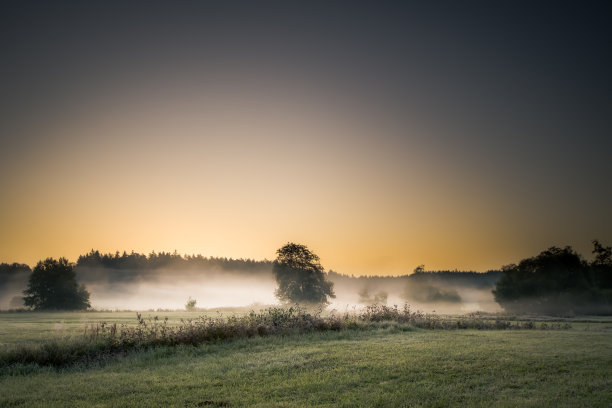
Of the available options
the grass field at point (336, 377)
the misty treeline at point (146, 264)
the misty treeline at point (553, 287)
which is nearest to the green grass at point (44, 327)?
the grass field at point (336, 377)

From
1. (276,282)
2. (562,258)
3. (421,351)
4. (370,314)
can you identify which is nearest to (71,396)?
→ (421,351)

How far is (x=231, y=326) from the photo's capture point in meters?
16.8

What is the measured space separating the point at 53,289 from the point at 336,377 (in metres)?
64.1

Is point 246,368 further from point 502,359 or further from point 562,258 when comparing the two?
point 562,258

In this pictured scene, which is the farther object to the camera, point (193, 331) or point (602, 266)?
point (602, 266)

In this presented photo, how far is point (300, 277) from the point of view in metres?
56.2

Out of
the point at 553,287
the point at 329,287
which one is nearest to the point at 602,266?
the point at 553,287

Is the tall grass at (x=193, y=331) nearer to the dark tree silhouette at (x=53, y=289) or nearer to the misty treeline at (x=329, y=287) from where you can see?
the misty treeline at (x=329, y=287)

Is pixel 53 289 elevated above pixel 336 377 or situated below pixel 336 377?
above

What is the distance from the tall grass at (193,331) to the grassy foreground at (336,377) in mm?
883

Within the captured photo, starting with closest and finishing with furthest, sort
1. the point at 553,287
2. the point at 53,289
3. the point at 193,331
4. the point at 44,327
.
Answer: the point at 193,331
the point at 44,327
the point at 53,289
the point at 553,287

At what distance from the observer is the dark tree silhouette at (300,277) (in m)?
55.4

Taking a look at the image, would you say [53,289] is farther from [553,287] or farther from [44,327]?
[553,287]

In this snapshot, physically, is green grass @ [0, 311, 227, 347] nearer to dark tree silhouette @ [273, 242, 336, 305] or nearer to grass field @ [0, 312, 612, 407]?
grass field @ [0, 312, 612, 407]
